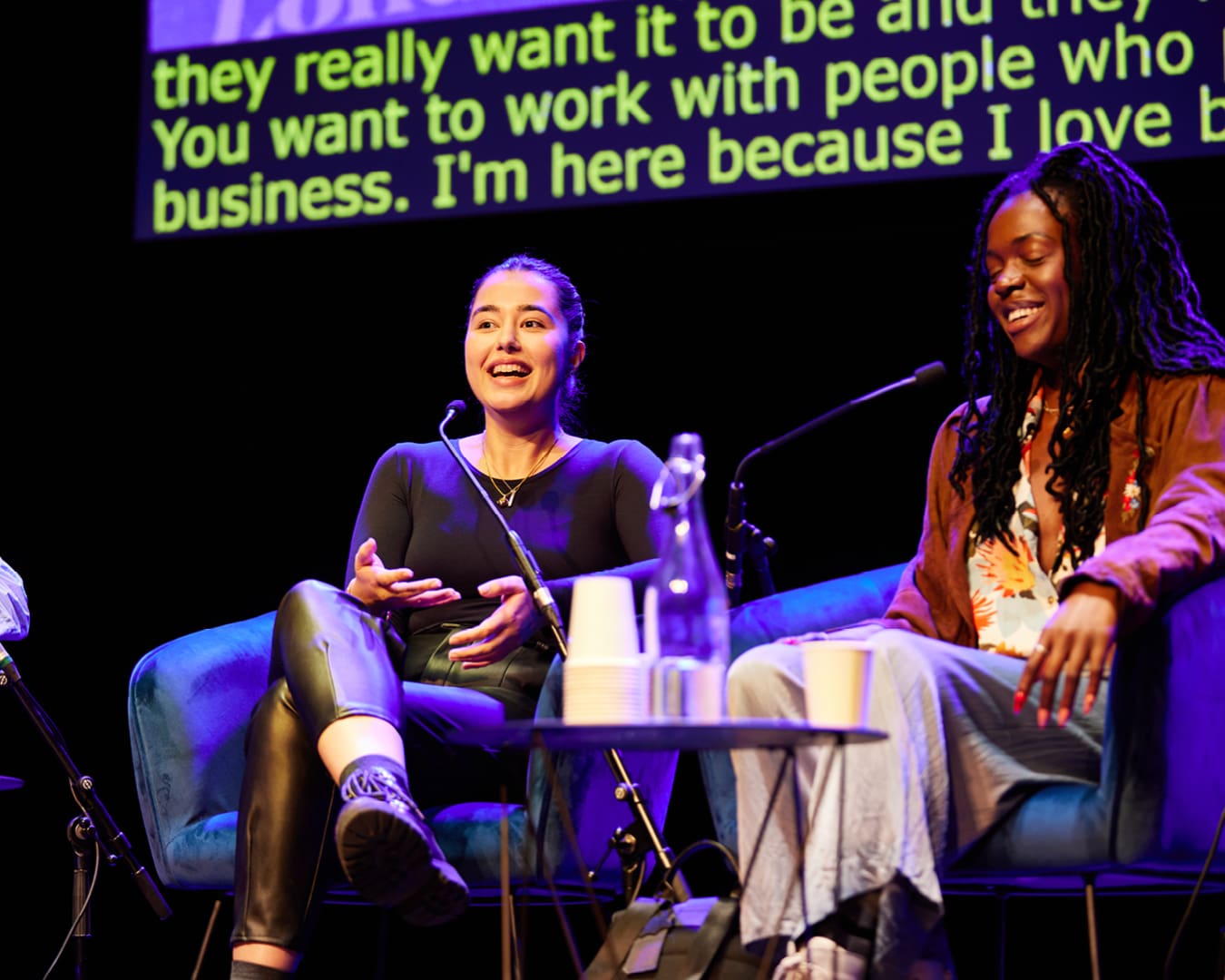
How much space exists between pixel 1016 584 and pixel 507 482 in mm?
940

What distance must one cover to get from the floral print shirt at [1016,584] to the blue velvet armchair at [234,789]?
1.67 ft

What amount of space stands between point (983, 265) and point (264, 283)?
2.08 m

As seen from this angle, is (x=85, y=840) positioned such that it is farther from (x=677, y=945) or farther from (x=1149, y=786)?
(x=1149, y=786)

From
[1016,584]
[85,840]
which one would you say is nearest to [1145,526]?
[1016,584]

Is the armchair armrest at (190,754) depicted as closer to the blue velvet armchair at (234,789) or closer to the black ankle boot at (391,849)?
the blue velvet armchair at (234,789)

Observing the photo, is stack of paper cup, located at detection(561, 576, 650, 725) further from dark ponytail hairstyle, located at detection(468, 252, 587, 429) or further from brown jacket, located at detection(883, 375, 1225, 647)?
dark ponytail hairstyle, located at detection(468, 252, 587, 429)

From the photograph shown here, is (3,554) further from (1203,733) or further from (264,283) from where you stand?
(1203,733)

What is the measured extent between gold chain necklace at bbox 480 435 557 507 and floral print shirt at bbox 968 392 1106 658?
2.73ft

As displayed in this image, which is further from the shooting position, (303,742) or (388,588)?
(388,588)

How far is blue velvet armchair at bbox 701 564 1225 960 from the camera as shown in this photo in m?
1.75

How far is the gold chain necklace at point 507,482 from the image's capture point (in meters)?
2.64

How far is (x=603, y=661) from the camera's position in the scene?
1494 mm

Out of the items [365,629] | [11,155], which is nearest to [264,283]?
[11,155]

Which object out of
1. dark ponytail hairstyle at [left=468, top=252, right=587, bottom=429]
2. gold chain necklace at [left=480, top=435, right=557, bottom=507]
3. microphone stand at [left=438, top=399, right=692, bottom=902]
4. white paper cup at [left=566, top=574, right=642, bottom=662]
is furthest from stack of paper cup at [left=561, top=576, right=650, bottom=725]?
dark ponytail hairstyle at [left=468, top=252, right=587, bottom=429]
